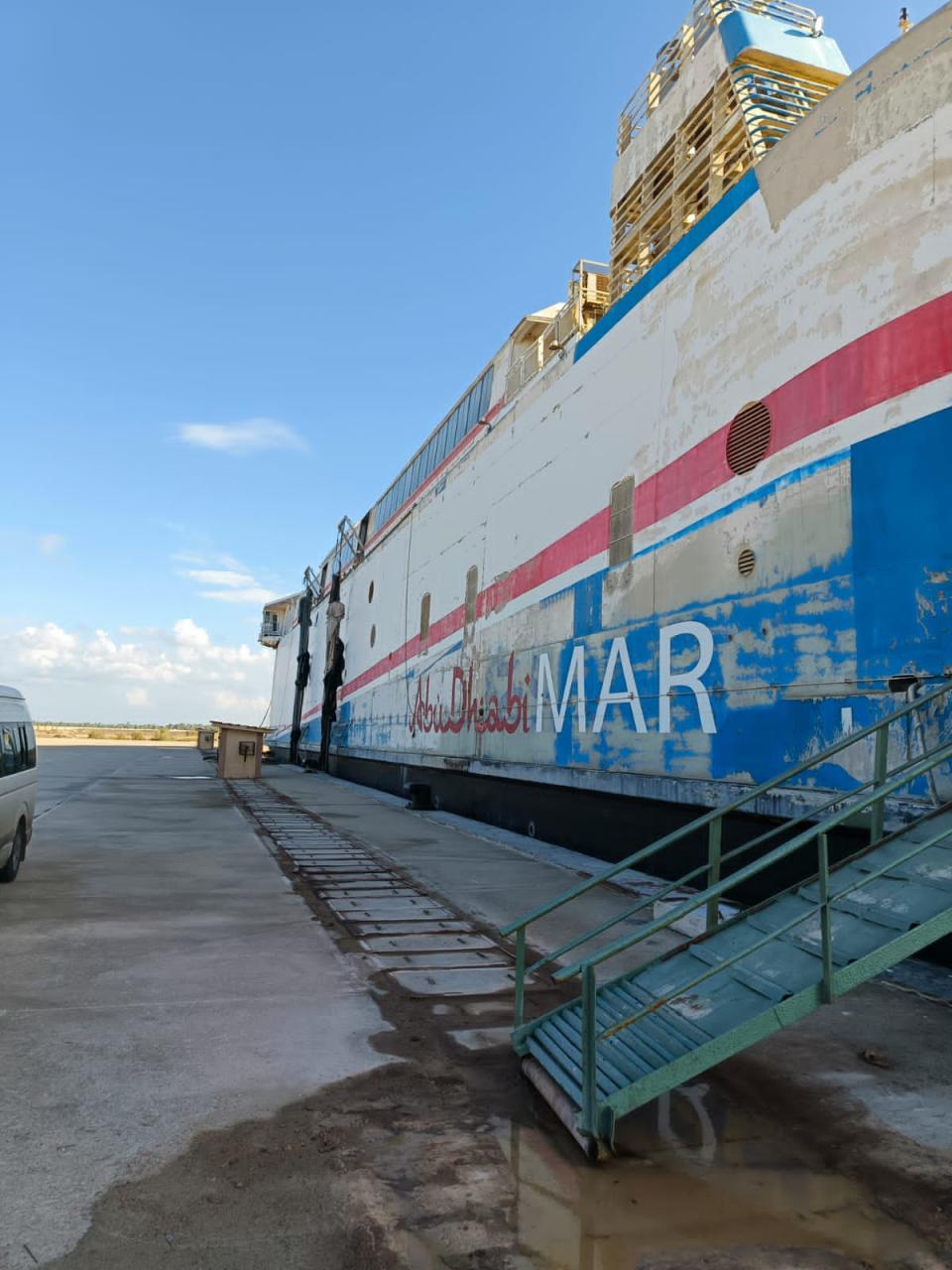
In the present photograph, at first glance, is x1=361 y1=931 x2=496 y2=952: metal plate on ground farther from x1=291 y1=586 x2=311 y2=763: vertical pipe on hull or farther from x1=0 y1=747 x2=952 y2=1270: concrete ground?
x1=291 y1=586 x2=311 y2=763: vertical pipe on hull

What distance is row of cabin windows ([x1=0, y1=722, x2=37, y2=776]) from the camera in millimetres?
7871

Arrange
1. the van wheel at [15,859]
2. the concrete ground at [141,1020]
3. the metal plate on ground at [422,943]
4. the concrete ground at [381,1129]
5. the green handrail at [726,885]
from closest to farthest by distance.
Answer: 1. the concrete ground at [381,1129]
2. the concrete ground at [141,1020]
3. the green handrail at [726,885]
4. the metal plate on ground at [422,943]
5. the van wheel at [15,859]

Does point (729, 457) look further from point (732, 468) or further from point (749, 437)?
point (749, 437)

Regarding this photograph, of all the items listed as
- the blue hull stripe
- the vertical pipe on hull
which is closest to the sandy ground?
the vertical pipe on hull

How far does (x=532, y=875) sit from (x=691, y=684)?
3.26 m

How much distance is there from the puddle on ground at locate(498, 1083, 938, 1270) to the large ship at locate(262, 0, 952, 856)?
3.78m

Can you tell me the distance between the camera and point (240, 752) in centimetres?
2680

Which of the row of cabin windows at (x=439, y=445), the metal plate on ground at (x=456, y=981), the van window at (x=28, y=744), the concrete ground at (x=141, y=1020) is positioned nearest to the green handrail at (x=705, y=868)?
the metal plate on ground at (x=456, y=981)

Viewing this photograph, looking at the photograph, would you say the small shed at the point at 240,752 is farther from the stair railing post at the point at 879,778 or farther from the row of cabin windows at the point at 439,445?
the stair railing post at the point at 879,778

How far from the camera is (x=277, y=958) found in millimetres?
6391

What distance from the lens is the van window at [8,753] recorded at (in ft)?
25.6

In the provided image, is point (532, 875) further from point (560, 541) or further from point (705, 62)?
point (705, 62)

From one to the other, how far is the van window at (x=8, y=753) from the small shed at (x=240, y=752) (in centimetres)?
1826

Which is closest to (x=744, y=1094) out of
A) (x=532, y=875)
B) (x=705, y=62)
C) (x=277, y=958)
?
(x=277, y=958)
